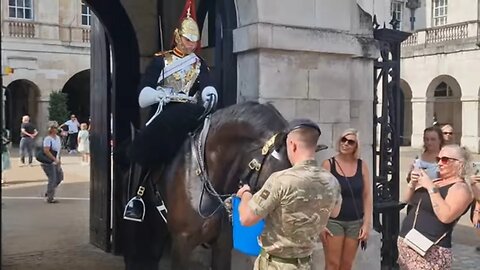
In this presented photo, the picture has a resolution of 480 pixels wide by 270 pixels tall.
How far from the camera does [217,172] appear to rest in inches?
173

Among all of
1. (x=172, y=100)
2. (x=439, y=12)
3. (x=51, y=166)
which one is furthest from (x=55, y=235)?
(x=439, y=12)

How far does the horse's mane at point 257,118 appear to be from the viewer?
3.92 meters

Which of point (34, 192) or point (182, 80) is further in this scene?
point (34, 192)

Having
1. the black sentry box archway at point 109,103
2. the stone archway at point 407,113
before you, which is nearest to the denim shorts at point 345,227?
the black sentry box archway at point 109,103

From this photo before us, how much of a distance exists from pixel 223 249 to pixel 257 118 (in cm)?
141

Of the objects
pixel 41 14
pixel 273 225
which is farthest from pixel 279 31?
pixel 41 14

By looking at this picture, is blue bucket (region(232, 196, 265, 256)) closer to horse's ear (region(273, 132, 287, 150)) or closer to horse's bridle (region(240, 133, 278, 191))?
horse's bridle (region(240, 133, 278, 191))

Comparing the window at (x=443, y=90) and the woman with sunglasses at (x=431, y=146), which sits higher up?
the window at (x=443, y=90)

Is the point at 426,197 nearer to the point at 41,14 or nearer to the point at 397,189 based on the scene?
the point at 397,189

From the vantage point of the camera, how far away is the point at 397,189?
685 centimetres

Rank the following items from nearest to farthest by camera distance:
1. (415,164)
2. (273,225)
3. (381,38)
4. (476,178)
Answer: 1. (273,225)
2. (476,178)
3. (415,164)
4. (381,38)

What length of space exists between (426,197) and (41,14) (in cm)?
2709

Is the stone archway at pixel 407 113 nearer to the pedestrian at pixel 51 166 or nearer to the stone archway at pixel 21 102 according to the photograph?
the stone archway at pixel 21 102

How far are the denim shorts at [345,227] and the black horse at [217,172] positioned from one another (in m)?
0.88
